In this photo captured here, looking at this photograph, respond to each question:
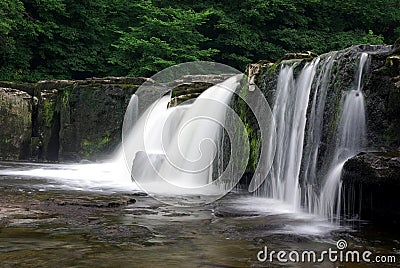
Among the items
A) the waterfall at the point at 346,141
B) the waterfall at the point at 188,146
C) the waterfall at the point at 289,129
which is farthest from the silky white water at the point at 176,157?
the waterfall at the point at 346,141

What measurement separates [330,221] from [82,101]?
411 inches

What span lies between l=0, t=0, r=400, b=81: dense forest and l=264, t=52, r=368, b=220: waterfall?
10560 mm

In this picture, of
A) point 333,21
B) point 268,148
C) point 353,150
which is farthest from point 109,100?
point 333,21

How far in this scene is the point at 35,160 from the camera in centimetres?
1466

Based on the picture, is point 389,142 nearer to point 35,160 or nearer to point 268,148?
point 268,148

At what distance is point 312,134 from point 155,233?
10.4 ft

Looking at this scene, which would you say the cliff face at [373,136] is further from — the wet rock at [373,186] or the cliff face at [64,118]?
the cliff face at [64,118]

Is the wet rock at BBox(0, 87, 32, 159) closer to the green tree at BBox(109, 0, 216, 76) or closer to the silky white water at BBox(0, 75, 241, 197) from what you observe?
the silky white water at BBox(0, 75, 241, 197)

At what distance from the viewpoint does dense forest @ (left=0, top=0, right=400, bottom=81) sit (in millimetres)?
18719

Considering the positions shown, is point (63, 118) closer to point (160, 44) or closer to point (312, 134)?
point (160, 44)

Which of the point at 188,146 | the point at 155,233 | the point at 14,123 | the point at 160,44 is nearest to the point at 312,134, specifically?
the point at 155,233

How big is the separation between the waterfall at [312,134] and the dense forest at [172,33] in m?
10.6

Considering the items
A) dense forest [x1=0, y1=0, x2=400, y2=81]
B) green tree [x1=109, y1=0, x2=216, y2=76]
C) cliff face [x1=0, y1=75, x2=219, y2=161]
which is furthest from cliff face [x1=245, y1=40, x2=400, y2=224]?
dense forest [x1=0, y1=0, x2=400, y2=81]

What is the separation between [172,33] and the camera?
741 inches
